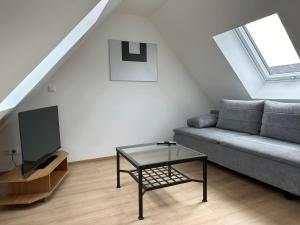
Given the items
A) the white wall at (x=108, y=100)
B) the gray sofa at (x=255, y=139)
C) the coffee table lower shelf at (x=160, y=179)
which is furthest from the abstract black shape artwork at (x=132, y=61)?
the coffee table lower shelf at (x=160, y=179)

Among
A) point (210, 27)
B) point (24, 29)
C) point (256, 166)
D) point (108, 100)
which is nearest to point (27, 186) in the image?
point (108, 100)

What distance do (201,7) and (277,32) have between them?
103 cm

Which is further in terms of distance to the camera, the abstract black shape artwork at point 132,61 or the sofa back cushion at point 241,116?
the abstract black shape artwork at point 132,61

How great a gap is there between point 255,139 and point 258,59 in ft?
4.13

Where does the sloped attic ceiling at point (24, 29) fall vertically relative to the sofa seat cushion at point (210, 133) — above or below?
above

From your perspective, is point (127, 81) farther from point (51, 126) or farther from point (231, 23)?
point (231, 23)

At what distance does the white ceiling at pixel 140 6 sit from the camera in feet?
9.95

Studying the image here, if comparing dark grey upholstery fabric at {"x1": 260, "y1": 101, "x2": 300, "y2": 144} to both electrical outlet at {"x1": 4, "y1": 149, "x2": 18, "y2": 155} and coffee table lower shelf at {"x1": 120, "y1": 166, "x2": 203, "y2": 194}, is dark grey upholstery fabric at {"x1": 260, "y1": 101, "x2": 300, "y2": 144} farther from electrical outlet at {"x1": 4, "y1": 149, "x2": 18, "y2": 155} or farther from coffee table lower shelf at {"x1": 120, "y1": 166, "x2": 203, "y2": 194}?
electrical outlet at {"x1": 4, "y1": 149, "x2": 18, "y2": 155}

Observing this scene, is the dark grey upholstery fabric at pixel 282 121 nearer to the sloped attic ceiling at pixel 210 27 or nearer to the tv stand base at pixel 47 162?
the sloped attic ceiling at pixel 210 27

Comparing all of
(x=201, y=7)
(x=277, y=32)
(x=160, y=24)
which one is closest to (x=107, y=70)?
(x=160, y=24)

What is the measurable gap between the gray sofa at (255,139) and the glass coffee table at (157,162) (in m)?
0.56

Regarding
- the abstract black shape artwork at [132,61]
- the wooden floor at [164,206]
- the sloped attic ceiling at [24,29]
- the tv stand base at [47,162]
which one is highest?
the abstract black shape artwork at [132,61]

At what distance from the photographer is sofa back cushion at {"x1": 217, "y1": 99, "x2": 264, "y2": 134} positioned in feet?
9.91

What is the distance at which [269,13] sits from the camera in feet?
7.08
